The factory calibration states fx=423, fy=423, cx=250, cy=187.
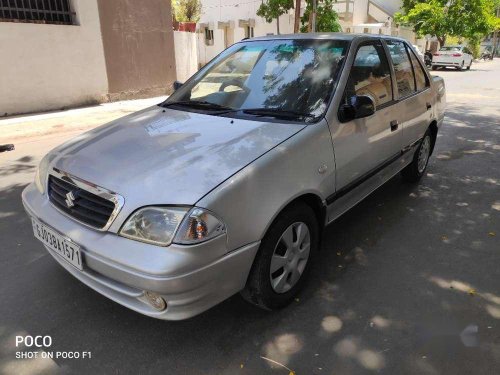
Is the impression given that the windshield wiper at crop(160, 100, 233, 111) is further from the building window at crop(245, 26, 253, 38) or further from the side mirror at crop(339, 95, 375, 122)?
the building window at crop(245, 26, 253, 38)

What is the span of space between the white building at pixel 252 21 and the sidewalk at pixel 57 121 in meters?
21.0

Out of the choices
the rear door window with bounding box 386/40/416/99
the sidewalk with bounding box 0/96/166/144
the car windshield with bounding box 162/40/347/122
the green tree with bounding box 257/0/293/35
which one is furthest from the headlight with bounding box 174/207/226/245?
the green tree with bounding box 257/0/293/35

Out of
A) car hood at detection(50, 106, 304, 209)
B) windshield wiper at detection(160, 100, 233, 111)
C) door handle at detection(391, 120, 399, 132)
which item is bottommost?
door handle at detection(391, 120, 399, 132)

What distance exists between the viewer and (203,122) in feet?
9.82

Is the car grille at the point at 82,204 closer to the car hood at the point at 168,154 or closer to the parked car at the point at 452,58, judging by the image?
the car hood at the point at 168,154

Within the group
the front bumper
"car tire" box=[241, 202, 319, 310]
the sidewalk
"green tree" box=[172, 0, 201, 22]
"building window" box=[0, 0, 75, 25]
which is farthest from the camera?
"green tree" box=[172, 0, 201, 22]

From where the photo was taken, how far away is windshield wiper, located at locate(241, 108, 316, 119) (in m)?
2.93

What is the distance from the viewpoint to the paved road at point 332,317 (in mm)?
2330

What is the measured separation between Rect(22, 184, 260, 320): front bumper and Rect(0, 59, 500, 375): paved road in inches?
13.8

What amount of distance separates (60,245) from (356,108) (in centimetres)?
213

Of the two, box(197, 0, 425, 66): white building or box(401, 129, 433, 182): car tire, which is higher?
box(197, 0, 425, 66): white building

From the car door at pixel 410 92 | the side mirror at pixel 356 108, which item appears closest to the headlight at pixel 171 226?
the side mirror at pixel 356 108

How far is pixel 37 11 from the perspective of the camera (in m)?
9.34

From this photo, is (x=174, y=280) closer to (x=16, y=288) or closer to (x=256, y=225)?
(x=256, y=225)
